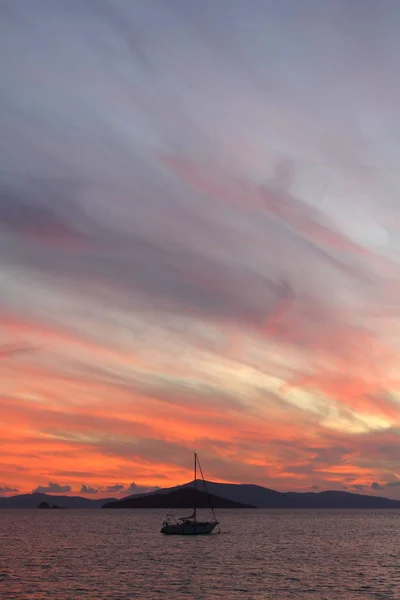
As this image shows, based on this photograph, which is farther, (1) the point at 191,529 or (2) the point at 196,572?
(1) the point at 191,529

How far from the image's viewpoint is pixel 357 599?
76.5 m

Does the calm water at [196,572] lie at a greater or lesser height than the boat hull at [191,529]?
lesser

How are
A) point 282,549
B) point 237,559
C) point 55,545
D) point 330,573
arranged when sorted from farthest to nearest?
point 55,545 < point 282,549 < point 237,559 < point 330,573

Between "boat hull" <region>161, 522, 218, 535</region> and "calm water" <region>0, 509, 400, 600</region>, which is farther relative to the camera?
"boat hull" <region>161, 522, 218, 535</region>

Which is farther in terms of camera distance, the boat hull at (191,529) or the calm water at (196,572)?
the boat hull at (191,529)

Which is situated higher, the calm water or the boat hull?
the boat hull

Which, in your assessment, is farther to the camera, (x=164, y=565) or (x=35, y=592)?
(x=164, y=565)

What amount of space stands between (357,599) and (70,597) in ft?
111

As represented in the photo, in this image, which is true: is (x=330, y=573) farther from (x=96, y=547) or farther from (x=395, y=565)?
(x=96, y=547)

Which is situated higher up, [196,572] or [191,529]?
[191,529]

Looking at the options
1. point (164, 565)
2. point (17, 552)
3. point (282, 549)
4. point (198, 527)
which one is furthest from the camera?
point (198, 527)

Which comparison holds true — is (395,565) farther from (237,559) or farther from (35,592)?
(35,592)

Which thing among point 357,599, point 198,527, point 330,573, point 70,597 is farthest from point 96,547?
point 357,599

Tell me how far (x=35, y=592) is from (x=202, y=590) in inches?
819
